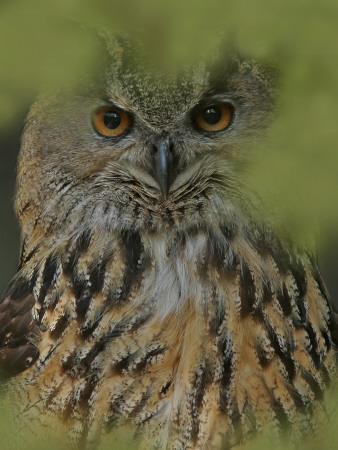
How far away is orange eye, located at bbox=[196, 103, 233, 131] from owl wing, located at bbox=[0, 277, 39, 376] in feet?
2.28

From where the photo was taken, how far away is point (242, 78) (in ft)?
5.39

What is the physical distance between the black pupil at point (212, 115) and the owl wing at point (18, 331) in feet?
2.32

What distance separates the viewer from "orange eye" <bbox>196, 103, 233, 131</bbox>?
5.43ft

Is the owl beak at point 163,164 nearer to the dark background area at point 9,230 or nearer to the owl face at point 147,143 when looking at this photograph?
the owl face at point 147,143

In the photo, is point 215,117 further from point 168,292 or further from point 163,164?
point 168,292

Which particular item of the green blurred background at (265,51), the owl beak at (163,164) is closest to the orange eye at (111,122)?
the owl beak at (163,164)

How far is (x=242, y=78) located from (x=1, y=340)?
1.02 m

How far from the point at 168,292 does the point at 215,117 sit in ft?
1.60

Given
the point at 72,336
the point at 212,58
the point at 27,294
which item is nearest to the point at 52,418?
the point at 72,336

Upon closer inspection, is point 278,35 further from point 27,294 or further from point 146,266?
point 27,294

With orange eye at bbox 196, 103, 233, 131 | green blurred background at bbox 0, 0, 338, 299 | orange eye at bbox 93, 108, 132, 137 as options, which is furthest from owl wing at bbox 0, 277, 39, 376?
Result: green blurred background at bbox 0, 0, 338, 299

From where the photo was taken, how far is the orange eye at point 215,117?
1.65 m

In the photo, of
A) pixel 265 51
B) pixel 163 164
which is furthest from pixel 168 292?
pixel 265 51

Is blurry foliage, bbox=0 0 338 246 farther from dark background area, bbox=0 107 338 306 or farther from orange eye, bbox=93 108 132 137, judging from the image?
dark background area, bbox=0 107 338 306
